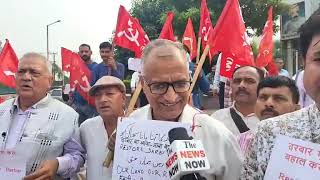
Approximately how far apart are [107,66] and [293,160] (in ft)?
18.0

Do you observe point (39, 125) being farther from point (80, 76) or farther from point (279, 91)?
point (80, 76)

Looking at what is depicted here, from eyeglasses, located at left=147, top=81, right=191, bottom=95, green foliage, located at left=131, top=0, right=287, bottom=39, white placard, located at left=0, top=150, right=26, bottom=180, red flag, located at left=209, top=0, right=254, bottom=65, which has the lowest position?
white placard, located at left=0, top=150, right=26, bottom=180

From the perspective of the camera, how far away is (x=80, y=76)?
7.39m

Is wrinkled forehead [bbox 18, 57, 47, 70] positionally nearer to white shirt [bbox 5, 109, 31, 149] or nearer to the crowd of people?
the crowd of people

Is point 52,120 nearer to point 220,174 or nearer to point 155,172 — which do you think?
point 155,172

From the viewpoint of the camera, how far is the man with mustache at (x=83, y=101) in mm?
7156

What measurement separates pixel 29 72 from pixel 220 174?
180 cm

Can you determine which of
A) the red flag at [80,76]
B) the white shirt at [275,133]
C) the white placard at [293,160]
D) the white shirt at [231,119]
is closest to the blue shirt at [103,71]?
the red flag at [80,76]

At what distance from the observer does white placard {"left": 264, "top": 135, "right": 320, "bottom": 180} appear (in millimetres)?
Answer: 1625

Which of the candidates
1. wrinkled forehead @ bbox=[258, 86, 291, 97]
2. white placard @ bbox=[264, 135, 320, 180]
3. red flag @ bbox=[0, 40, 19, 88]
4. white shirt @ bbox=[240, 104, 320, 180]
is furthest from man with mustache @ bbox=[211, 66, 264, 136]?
red flag @ bbox=[0, 40, 19, 88]

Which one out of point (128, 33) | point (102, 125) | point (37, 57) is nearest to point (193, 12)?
point (128, 33)

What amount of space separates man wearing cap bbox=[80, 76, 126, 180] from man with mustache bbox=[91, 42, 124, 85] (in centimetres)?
298

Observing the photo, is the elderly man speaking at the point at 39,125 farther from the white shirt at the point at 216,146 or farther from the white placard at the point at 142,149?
the white shirt at the point at 216,146

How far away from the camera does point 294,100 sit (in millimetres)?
3734
